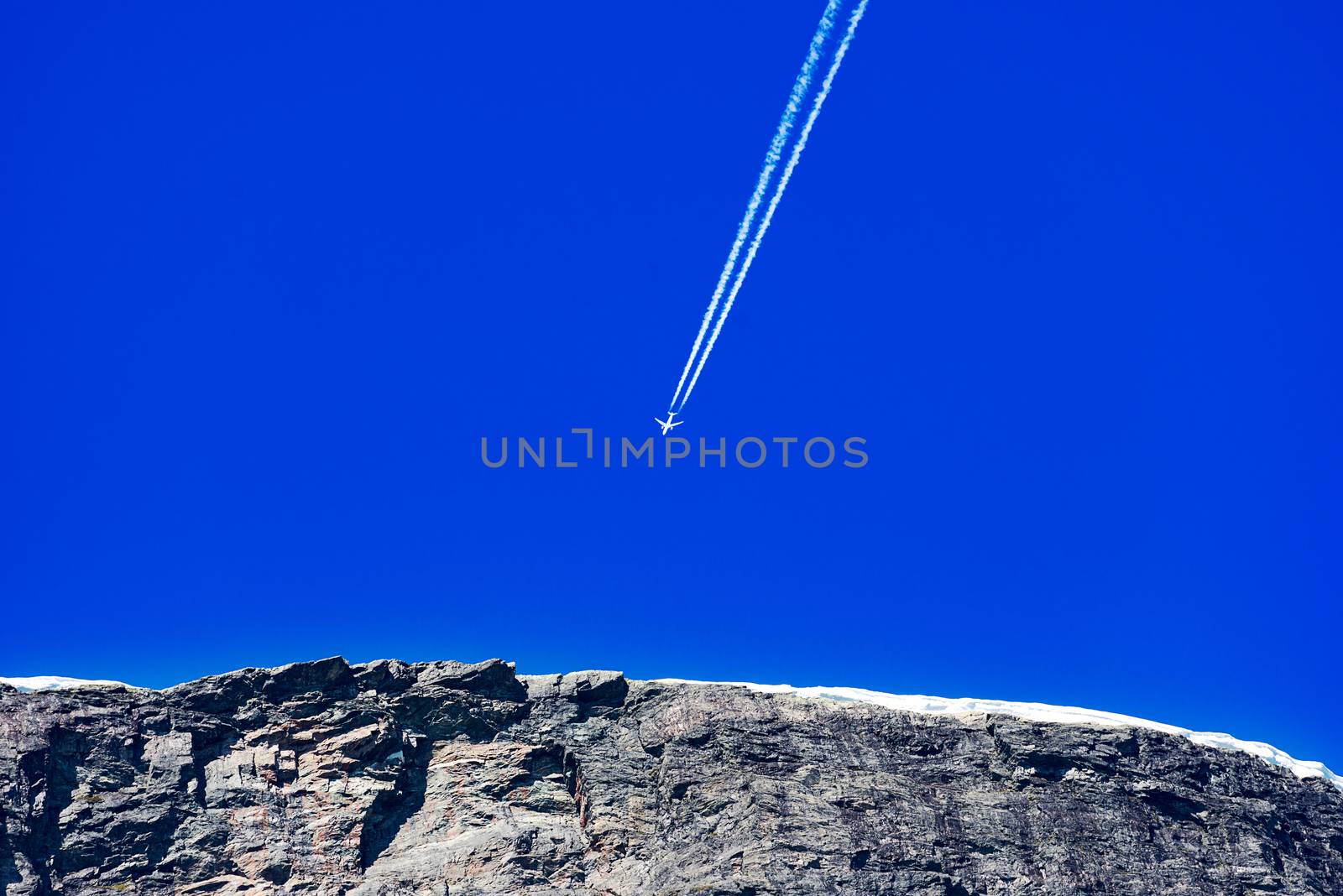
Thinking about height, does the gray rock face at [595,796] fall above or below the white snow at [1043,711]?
below

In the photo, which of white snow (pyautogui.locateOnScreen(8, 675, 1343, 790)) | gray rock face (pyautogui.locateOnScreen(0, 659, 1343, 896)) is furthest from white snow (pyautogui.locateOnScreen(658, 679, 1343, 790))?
gray rock face (pyautogui.locateOnScreen(0, 659, 1343, 896))

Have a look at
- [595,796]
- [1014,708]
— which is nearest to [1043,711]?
[1014,708]

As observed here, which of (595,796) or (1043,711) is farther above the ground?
(1043,711)

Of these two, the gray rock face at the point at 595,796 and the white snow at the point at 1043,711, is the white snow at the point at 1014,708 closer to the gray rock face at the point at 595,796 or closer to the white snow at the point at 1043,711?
the white snow at the point at 1043,711

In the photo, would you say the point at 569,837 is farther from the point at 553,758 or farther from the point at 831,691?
the point at 831,691

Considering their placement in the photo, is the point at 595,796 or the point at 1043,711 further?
the point at 1043,711

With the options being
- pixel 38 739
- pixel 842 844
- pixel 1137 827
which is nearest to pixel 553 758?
pixel 842 844

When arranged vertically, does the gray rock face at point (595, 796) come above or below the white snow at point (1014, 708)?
below

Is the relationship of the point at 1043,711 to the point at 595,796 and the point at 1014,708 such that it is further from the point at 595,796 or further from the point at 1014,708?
the point at 595,796

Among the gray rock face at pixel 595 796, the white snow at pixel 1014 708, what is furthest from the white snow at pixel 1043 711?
the gray rock face at pixel 595 796

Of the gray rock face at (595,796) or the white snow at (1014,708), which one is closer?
the gray rock face at (595,796)
